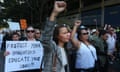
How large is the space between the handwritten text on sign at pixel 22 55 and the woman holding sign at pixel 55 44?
7.86 ft

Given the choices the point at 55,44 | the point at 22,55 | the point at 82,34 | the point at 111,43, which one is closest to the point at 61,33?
the point at 55,44

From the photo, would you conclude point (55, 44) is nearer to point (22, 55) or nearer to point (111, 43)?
point (22, 55)

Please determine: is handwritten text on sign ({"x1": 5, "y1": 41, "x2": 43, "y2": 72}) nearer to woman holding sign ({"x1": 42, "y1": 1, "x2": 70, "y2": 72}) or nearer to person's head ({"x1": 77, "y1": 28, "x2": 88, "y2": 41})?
person's head ({"x1": 77, "y1": 28, "x2": 88, "y2": 41})

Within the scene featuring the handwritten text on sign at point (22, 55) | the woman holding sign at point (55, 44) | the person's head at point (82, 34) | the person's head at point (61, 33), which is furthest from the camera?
the handwritten text on sign at point (22, 55)

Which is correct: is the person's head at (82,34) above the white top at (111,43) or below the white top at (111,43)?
above

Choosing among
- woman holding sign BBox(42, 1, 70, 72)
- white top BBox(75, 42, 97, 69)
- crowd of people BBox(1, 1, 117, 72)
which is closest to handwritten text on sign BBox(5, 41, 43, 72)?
crowd of people BBox(1, 1, 117, 72)

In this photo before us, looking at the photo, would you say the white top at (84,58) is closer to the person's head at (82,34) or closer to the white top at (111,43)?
the person's head at (82,34)

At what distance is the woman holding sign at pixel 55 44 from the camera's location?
4473 millimetres

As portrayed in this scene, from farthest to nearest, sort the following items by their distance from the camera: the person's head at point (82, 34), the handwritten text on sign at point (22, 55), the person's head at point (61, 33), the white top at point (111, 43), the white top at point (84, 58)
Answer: the white top at point (111, 43)
the handwritten text on sign at point (22, 55)
the person's head at point (82, 34)
the white top at point (84, 58)
the person's head at point (61, 33)

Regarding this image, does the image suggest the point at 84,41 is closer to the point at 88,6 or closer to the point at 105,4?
the point at 105,4

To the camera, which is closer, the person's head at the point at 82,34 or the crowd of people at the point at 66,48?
the crowd of people at the point at 66,48

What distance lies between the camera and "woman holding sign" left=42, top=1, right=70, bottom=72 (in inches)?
176

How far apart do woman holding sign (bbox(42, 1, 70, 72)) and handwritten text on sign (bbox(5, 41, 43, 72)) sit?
240cm

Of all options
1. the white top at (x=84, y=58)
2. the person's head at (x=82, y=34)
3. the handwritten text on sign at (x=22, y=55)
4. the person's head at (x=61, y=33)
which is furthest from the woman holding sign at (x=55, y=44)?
the handwritten text on sign at (x=22, y=55)
